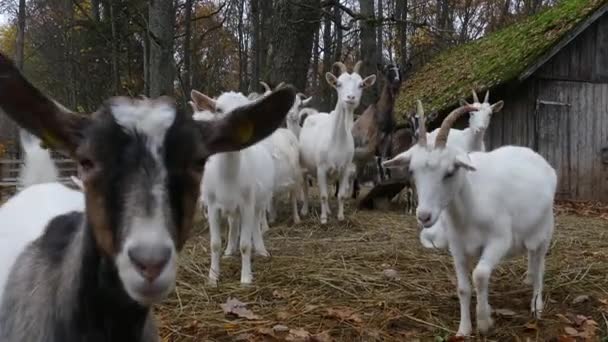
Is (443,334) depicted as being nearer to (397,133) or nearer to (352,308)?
(352,308)

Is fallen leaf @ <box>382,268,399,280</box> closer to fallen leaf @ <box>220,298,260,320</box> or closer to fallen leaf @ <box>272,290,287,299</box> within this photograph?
fallen leaf @ <box>272,290,287,299</box>

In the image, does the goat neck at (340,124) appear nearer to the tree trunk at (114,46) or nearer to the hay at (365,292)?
the hay at (365,292)

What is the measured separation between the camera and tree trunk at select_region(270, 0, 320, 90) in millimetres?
11453

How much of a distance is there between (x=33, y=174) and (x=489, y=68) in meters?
11.6

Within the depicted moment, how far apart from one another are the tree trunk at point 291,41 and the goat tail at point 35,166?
7554 millimetres

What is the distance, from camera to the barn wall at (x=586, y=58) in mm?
13852

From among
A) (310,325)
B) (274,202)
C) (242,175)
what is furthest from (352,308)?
(274,202)

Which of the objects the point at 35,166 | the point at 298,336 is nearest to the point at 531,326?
the point at 298,336

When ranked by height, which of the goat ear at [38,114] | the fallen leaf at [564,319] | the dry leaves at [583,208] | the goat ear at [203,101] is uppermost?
the goat ear at [203,101]

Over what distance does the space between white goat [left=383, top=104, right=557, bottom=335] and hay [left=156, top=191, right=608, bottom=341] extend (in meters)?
0.34

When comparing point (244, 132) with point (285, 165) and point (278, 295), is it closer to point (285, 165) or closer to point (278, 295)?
point (278, 295)

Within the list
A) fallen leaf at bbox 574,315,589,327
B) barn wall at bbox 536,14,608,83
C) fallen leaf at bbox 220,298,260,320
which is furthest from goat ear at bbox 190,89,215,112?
barn wall at bbox 536,14,608,83

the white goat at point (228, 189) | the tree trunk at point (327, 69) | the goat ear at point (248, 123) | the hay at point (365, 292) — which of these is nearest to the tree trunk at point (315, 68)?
the tree trunk at point (327, 69)

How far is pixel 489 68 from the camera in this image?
14.0 m
